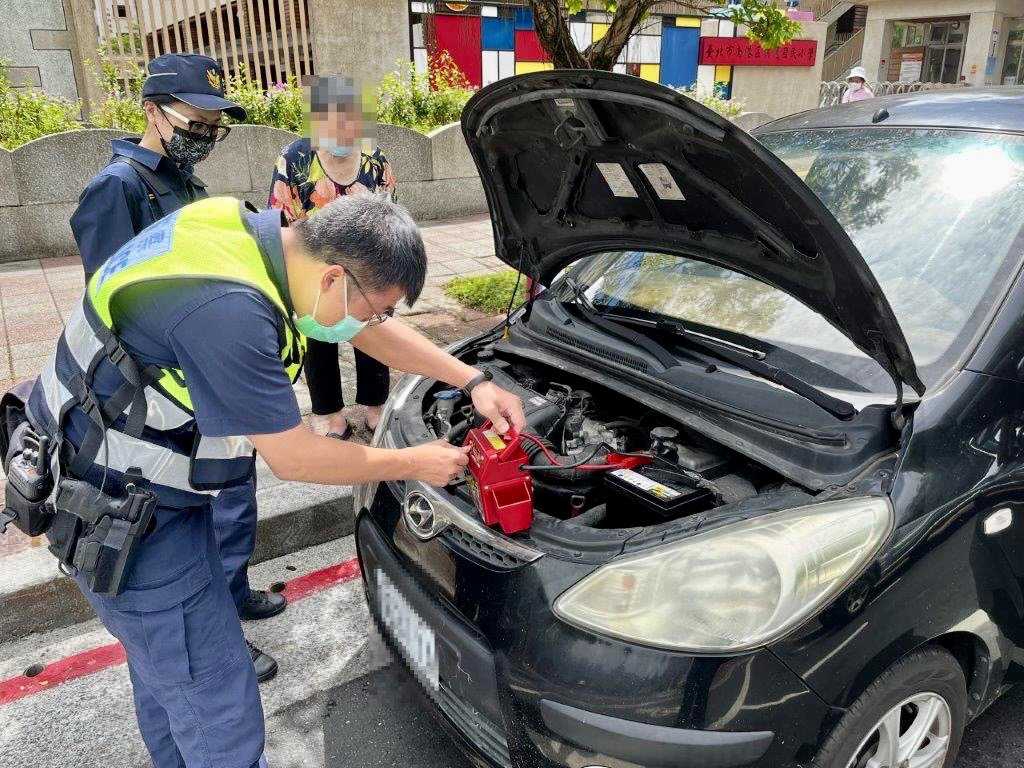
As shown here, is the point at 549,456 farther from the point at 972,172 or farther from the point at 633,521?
the point at 972,172

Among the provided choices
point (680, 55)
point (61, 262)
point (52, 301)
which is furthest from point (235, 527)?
point (680, 55)

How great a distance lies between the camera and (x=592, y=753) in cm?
161

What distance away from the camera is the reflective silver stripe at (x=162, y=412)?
1.66 m

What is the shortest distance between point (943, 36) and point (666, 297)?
3580 centimetres

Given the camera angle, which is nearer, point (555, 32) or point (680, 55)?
point (555, 32)

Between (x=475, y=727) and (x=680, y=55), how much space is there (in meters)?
17.9

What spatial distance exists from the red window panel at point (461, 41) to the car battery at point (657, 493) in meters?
12.8

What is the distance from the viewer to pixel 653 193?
2266 mm

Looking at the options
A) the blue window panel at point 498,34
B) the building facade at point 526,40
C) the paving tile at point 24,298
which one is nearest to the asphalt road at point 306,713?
the paving tile at point 24,298

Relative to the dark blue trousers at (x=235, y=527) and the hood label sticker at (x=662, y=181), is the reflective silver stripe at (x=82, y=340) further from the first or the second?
the hood label sticker at (x=662, y=181)

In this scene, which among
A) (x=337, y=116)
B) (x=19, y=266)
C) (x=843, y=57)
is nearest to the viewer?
(x=337, y=116)

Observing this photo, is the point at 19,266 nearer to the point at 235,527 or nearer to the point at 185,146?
the point at 185,146

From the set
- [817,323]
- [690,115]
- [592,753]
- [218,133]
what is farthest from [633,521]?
[218,133]

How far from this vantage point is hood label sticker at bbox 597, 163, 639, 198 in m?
2.28
